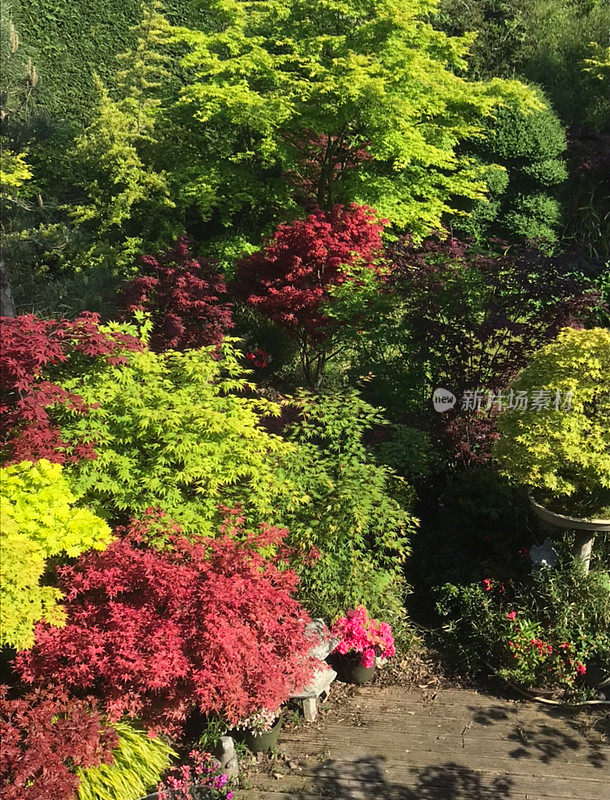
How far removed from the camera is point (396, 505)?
604 cm

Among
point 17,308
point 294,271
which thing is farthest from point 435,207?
point 17,308

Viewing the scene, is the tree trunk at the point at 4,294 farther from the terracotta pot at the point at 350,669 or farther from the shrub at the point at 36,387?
the terracotta pot at the point at 350,669

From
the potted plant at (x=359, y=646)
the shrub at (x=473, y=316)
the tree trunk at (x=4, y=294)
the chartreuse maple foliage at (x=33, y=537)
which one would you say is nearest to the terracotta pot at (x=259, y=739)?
the potted plant at (x=359, y=646)

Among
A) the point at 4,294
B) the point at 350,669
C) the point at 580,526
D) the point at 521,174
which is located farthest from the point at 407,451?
the point at 521,174

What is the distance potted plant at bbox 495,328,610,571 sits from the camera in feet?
18.5

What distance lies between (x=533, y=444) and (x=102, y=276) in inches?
322

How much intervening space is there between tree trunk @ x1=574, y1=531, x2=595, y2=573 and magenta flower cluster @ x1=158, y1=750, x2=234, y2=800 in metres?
3.71

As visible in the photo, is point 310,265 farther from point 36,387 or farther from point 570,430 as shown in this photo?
point 36,387

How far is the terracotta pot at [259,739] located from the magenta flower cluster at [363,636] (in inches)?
34.0

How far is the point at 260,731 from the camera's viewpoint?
4902mm

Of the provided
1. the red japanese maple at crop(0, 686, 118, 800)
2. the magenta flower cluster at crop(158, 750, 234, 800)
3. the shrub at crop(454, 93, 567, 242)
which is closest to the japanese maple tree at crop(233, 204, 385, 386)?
the shrub at crop(454, 93, 567, 242)

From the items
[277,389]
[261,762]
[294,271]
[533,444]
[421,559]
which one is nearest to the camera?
[261,762]

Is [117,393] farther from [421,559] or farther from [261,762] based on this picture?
[421,559]

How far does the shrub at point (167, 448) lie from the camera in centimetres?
500
